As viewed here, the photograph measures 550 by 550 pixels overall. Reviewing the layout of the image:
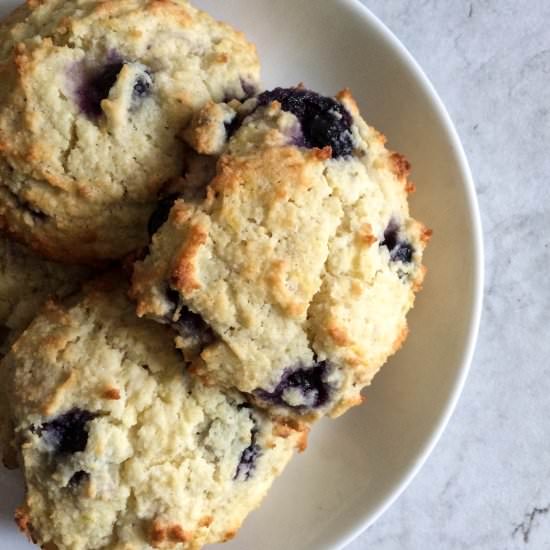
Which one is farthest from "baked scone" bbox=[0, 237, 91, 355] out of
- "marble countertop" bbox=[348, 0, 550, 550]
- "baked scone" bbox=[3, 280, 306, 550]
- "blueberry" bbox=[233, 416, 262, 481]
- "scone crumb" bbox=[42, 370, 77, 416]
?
"marble countertop" bbox=[348, 0, 550, 550]

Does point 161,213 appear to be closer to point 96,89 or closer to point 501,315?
point 96,89

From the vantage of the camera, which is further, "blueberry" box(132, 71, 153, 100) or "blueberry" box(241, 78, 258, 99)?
"blueberry" box(241, 78, 258, 99)

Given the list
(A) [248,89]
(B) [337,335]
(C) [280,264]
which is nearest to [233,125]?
(A) [248,89]

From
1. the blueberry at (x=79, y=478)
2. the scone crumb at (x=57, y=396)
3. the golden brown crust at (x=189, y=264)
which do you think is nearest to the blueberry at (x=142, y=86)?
the golden brown crust at (x=189, y=264)

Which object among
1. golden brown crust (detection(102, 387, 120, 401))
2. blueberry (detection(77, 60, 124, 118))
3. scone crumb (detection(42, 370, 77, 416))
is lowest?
scone crumb (detection(42, 370, 77, 416))

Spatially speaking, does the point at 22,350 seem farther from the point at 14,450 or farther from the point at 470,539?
the point at 470,539

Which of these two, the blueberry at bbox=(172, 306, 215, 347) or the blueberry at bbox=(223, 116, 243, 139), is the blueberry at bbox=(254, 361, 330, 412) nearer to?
the blueberry at bbox=(172, 306, 215, 347)

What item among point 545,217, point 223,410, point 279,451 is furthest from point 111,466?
point 545,217
